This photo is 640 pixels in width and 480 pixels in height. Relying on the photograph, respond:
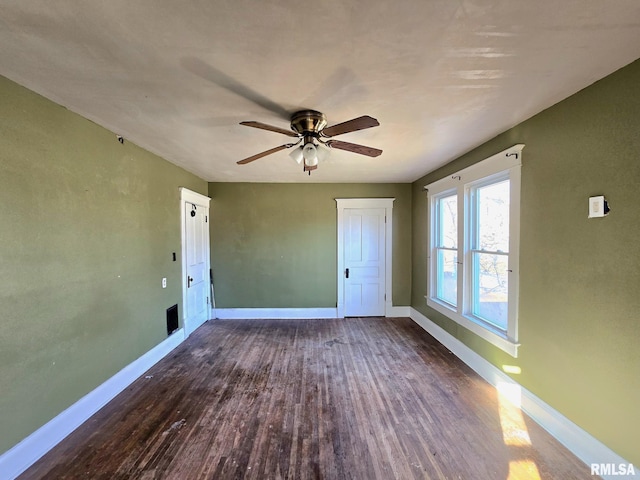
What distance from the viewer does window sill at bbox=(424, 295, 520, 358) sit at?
2499mm

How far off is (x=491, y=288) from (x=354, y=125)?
2345 mm

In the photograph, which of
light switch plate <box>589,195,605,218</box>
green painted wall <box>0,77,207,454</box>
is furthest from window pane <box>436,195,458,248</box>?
green painted wall <box>0,77,207,454</box>

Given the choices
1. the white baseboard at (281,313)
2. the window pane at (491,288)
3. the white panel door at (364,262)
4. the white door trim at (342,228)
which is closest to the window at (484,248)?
the window pane at (491,288)

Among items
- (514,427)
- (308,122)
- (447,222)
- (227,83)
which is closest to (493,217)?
(447,222)

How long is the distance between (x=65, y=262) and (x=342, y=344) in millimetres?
3102

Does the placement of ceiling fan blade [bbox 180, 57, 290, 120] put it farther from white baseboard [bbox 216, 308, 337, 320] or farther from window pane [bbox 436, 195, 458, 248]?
white baseboard [bbox 216, 308, 337, 320]

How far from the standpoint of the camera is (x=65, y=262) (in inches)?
83.2

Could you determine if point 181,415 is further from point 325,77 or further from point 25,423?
point 325,77

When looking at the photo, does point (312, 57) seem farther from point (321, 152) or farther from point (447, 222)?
point (447, 222)

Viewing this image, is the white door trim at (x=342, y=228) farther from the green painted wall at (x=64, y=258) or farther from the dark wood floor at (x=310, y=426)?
the green painted wall at (x=64, y=258)

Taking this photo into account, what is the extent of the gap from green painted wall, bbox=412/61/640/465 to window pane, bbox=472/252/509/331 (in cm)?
35

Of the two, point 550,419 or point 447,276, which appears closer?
point 550,419

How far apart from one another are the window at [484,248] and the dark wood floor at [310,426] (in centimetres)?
A: 61

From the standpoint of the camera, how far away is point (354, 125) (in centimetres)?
180
